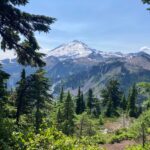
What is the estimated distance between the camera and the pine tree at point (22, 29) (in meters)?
20.4

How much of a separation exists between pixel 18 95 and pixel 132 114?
2559 inches

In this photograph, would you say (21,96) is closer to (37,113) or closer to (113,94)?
(37,113)

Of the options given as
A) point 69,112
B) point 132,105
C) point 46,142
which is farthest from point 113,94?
point 46,142

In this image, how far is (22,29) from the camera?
2100 cm

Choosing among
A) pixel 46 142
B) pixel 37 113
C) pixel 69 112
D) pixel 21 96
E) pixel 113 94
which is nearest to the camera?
pixel 46 142

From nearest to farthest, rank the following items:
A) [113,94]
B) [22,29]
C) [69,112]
Result: 1. [22,29]
2. [69,112]
3. [113,94]

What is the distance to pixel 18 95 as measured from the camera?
1673 inches

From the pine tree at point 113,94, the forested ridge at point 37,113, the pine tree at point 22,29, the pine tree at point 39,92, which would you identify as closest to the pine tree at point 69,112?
the forested ridge at point 37,113

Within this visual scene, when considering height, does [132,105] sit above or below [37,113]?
below

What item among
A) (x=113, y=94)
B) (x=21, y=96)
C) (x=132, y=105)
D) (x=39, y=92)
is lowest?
(x=132, y=105)

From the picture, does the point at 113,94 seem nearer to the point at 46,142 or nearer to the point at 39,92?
the point at 39,92

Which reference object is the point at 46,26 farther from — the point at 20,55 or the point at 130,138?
the point at 130,138

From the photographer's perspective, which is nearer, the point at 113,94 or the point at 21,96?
the point at 21,96

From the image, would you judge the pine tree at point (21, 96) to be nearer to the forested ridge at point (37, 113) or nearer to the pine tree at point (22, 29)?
the forested ridge at point (37, 113)
